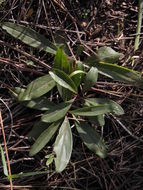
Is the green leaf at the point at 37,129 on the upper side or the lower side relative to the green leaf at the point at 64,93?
lower

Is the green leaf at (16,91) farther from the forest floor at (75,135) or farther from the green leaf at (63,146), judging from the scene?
the green leaf at (63,146)

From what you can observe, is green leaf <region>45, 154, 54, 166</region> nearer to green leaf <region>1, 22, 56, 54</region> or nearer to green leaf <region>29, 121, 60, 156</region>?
green leaf <region>29, 121, 60, 156</region>

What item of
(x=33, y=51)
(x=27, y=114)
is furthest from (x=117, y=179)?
(x=33, y=51)

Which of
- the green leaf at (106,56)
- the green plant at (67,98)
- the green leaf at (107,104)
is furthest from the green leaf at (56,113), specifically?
the green leaf at (106,56)

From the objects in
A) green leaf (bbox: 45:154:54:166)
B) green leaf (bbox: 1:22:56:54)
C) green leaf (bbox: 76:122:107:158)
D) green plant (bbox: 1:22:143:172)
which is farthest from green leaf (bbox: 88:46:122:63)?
green leaf (bbox: 45:154:54:166)

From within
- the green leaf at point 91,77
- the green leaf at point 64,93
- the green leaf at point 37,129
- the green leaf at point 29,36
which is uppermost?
the green leaf at point 29,36

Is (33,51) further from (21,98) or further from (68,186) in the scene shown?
(68,186)
